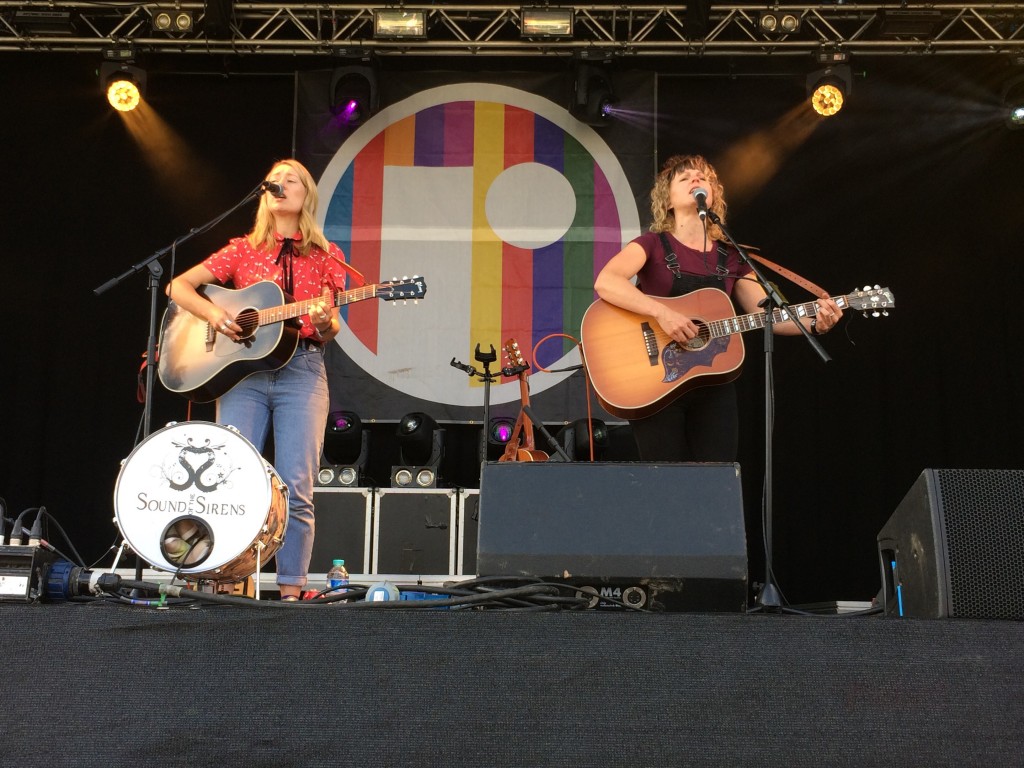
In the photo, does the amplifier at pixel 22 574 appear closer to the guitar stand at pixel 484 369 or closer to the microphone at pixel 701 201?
the microphone at pixel 701 201

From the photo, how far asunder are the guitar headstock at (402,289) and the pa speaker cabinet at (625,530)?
8.26ft

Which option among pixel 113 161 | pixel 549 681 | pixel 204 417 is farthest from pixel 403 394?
pixel 549 681

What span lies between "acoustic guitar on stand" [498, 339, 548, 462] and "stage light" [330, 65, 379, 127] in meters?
1.79

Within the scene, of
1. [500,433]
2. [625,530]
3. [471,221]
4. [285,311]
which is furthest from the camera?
[471,221]

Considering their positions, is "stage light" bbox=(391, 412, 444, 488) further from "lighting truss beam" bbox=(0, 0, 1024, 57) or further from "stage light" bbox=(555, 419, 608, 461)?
"lighting truss beam" bbox=(0, 0, 1024, 57)

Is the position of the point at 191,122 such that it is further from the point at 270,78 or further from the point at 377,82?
the point at 377,82

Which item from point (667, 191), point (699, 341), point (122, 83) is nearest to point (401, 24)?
point (122, 83)

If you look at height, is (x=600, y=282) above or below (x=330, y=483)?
above

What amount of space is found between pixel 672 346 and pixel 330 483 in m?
2.81

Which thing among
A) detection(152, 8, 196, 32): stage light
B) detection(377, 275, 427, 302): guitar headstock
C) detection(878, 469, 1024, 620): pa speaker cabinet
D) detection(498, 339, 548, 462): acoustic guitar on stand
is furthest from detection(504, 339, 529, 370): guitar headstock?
detection(878, 469, 1024, 620): pa speaker cabinet

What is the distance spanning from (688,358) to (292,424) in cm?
149

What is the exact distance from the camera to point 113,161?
23.0 ft

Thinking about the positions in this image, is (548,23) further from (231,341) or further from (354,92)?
(231,341)

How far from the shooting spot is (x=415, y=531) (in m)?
6.02
